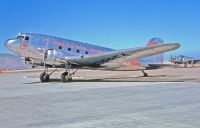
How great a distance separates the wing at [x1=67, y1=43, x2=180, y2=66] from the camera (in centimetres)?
2502

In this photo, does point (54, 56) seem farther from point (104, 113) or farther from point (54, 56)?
point (104, 113)

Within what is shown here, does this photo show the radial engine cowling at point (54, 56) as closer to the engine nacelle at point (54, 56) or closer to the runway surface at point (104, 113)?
the engine nacelle at point (54, 56)

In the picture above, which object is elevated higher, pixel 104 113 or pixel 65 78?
pixel 65 78

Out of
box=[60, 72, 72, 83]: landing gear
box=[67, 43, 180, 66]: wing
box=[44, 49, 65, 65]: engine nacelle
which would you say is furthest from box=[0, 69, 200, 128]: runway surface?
box=[44, 49, 65, 65]: engine nacelle

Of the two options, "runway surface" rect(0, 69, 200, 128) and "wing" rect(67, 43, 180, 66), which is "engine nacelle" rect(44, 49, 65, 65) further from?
"runway surface" rect(0, 69, 200, 128)

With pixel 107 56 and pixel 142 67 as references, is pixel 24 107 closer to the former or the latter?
pixel 107 56

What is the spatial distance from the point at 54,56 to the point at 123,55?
181 inches

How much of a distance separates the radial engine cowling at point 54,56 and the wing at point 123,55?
0.52 metres

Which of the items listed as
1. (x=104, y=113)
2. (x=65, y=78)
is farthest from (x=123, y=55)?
(x=104, y=113)

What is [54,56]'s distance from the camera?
27438 millimetres

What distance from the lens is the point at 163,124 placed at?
9383mm

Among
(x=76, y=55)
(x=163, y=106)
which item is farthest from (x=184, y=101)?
(x=76, y=55)

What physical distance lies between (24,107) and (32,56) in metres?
14.9

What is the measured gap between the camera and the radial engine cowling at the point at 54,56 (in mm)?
27453
